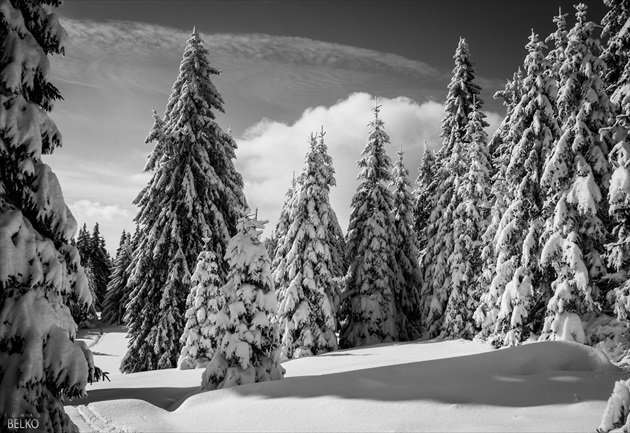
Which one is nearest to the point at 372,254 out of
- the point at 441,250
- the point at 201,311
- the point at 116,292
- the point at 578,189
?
the point at 441,250

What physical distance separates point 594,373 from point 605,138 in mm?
10135

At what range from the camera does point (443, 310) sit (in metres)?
28.5

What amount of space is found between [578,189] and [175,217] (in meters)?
18.5

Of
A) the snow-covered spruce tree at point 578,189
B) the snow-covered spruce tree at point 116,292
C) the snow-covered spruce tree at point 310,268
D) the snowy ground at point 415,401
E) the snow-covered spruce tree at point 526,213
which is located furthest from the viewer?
the snow-covered spruce tree at point 116,292

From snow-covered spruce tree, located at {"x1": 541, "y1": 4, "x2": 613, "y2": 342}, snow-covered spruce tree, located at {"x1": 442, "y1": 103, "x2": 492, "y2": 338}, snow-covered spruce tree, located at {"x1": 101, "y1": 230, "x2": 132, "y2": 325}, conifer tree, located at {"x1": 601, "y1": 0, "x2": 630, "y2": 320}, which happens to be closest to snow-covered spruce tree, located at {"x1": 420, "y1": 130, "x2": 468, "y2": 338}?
snow-covered spruce tree, located at {"x1": 442, "y1": 103, "x2": 492, "y2": 338}

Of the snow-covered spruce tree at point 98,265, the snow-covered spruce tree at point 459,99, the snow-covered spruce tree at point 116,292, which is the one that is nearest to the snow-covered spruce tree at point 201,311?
the snow-covered spruce tree at point 459,99

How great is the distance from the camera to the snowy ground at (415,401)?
8.31 m

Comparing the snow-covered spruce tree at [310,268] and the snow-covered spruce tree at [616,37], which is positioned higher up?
the snow-covered spruce tree at [616,37]

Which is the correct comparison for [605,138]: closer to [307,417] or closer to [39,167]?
[307,417]

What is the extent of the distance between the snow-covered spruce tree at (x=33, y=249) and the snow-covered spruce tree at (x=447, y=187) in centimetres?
2512

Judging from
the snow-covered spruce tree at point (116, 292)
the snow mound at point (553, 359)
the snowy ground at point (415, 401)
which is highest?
the snow-covered spruce tree at point (116, 292)

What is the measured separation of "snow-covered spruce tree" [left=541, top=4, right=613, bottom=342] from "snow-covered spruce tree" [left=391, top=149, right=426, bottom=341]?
15.0m

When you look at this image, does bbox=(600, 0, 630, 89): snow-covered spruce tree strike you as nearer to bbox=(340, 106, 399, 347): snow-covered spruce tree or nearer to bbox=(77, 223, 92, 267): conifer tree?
bbox=(340, 106, 399, 347): snow-covered spruce tree

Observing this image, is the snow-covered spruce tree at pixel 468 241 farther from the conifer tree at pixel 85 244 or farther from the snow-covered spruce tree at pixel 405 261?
the conifer tree at pixel 85 244
